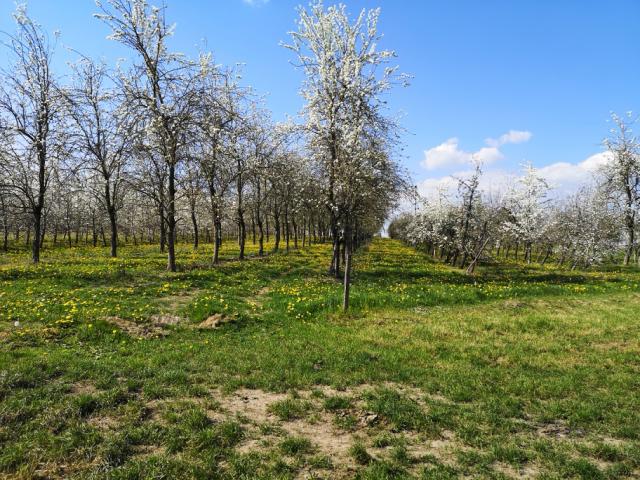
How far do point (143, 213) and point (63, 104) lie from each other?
43.8m

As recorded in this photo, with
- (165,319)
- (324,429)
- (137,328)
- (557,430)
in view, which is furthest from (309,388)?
(165,319)

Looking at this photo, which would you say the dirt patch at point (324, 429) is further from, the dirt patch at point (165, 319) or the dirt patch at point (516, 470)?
the dirt patch at point (165, 319)

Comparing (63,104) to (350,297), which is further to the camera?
(63,104)

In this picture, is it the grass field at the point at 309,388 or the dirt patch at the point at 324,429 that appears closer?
the grass field at the point at 309,388

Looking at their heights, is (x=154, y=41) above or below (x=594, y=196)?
above

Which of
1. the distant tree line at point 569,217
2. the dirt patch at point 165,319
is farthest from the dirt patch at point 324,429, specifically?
the distant tree line at point 569,217

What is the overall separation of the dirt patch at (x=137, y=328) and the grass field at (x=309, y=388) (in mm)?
88

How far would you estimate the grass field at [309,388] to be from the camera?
19.0 feet

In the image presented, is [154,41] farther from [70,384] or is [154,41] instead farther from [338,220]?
[70,384]

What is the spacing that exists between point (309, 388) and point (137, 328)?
6.42 m

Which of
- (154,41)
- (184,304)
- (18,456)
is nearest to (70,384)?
(18,456)

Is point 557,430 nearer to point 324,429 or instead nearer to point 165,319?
point 324,429

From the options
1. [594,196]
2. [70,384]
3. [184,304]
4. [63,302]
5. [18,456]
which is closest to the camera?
[18,456]

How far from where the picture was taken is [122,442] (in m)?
6.02
